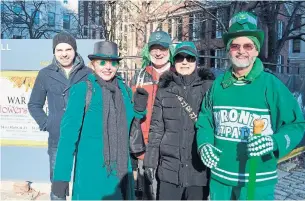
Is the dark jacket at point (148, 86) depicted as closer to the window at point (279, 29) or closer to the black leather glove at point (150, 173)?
the black leather glove at point (150, 173)

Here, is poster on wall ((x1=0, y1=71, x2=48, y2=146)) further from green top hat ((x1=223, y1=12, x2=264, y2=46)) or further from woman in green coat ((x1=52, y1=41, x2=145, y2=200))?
green top hat ((x1=223, y1=12, x2=264, y2=46))

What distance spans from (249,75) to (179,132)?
82 centimetres

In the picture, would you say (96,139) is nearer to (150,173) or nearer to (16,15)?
(150,173)

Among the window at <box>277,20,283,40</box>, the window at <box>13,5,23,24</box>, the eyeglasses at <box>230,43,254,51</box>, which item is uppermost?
the window at <box>13,5,23,24</box>

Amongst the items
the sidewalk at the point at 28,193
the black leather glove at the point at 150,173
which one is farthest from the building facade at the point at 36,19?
the black leather glove at the point at 150,173

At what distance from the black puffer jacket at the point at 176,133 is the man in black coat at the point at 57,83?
104 cm

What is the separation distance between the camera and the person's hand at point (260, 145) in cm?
236

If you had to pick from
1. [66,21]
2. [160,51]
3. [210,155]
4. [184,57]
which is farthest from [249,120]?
[66,21]

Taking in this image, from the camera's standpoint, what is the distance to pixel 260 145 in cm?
236

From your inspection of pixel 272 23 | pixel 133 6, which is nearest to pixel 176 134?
pixel 133 6

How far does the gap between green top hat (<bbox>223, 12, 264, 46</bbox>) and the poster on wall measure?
147 inches

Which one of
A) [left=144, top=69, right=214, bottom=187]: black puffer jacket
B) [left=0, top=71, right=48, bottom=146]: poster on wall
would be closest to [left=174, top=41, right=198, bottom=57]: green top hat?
[left=144, top=69, right=214, bottom=187]: black puffer jacket

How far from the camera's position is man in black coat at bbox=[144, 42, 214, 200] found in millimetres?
3090

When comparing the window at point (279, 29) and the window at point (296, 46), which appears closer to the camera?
the window at point (279, 29)
